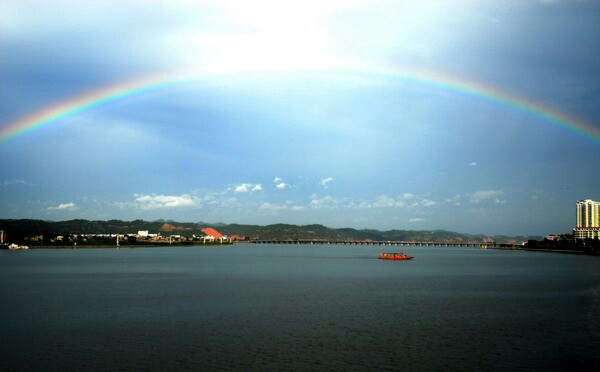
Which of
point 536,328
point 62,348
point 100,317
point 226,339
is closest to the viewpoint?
point 62,348

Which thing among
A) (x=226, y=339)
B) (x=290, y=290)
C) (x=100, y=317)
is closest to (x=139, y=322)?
(x=100, y=317)

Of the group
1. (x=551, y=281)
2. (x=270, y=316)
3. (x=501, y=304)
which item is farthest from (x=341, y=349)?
(x=551, y=281)

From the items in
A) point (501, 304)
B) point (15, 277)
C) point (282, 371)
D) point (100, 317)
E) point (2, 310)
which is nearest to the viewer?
point (282, 371)

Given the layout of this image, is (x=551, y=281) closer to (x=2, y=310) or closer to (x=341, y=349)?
(x=341, y=349)

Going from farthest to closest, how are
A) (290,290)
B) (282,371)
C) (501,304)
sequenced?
(290,290)
(501,304)
(282,371)

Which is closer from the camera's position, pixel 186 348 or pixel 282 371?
pixel 282 371

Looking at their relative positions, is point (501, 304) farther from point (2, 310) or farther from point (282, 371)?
point (2, 310)

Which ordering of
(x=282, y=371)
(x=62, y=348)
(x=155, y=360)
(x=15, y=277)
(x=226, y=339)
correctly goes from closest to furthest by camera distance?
1. (x=282, y=371)
2. (x=155, y=360)
3. (x=62, y=348)
4. (x=226, y=339)
5. (x=15, y=277)

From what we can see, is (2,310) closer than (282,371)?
No
